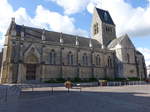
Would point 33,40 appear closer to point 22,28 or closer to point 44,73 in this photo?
point 22,28

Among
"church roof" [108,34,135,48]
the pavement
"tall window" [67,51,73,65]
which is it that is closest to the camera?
the pavement

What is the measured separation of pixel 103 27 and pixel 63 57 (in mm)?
21675

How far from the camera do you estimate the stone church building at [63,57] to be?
29.3 metres

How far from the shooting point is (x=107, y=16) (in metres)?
52.5

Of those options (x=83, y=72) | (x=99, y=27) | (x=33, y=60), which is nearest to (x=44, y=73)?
(x=33, y=60)

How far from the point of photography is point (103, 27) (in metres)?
47.9

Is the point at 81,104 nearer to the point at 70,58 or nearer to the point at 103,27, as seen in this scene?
the point at 70,58

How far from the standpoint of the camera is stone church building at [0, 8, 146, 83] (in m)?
29.3

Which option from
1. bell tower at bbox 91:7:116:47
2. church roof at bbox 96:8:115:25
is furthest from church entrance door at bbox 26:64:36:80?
church roof at bbox 96:8:115:25

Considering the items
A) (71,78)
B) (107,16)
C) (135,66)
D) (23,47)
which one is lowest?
(71,78)

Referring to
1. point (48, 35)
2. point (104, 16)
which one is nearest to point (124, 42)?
point (104, 16)

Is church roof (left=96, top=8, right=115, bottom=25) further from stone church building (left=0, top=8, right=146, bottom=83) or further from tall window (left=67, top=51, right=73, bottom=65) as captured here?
tall window (left=67, top=51, right=73, bottom=65)

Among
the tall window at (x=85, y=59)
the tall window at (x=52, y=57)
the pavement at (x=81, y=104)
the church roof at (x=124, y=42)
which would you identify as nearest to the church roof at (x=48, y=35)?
the tall window at (x=85, y=59)

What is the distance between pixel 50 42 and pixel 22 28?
8.04 meters
